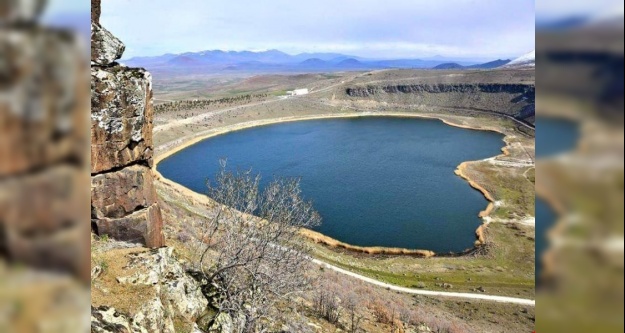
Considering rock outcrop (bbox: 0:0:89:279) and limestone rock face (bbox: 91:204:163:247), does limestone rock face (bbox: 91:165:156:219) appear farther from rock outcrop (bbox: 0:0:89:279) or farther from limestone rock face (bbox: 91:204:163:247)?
rock outcrop (bbox: 0:0:89:279)

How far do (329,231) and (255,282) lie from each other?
19.0m

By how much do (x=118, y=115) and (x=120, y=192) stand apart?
2456mm

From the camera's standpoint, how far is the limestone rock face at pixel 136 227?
1243cm

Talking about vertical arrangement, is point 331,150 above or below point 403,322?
above

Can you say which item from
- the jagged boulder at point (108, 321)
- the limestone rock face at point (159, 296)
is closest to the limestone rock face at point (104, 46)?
the limestone rock face at point (159, 296)

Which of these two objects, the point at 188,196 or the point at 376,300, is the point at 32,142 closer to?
the point at 376,300

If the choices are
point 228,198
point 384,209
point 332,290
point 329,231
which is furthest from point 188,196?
point 228,198

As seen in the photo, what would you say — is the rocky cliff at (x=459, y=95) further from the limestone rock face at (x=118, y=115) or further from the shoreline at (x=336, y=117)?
the limestone rock face at (x=118, y=115)

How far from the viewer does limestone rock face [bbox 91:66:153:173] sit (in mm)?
10852

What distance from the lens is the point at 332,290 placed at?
62.8 feet

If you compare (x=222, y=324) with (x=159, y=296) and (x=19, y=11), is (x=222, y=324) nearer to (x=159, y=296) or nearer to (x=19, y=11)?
(x=159, y=296)

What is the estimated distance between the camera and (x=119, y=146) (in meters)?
11.9

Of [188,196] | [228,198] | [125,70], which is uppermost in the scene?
[125,70]

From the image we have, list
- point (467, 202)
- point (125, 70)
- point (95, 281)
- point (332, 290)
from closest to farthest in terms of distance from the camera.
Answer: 1. point (95, 281)
2. point (125, 70)
3. point (332, 290)
4. point (467, 202)
